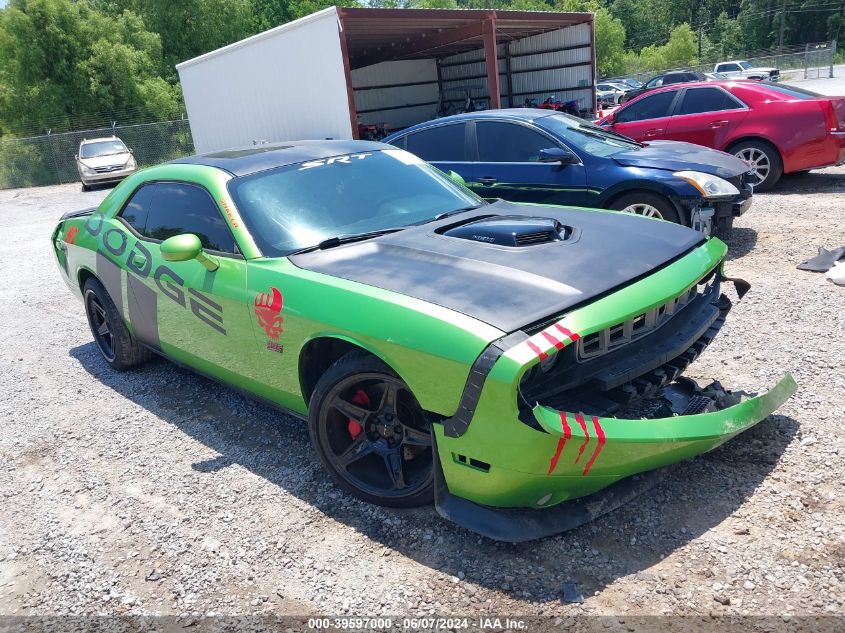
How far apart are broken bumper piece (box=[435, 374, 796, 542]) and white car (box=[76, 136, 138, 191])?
2138cm

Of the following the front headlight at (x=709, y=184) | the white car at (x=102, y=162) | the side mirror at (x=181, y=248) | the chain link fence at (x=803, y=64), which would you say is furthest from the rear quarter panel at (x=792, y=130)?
the chain link fence at (x=803, y=64)

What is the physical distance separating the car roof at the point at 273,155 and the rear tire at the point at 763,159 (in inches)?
256

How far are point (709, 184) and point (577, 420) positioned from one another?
4521 mm

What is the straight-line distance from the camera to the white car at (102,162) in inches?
827

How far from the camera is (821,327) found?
14.7 feet

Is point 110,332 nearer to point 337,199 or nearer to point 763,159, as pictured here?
point 337,199

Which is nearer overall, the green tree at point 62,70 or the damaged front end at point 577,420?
the damaged front end at point 577,420

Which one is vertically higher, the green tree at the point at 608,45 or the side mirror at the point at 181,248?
the green tree at the point at 608,45

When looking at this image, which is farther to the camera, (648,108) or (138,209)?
(648,108)

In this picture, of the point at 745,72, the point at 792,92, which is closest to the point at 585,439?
the point at 792,92

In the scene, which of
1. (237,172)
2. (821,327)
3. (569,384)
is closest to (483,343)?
(569,384)

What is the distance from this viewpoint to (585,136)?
22.5 feet

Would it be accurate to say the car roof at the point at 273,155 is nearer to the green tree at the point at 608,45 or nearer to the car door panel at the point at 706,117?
the car door panel at the point at 706,117

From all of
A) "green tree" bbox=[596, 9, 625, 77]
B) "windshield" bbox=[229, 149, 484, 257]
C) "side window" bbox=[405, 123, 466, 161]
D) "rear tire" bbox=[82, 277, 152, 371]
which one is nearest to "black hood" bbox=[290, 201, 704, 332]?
"windshield" bbox=[229, 149, 484, 257]
